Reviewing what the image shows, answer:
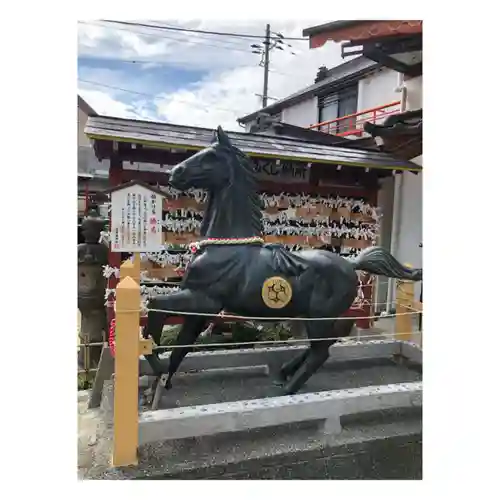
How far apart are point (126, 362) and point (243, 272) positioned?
0.94 meters

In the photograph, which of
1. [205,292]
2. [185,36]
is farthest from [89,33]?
[205,292]

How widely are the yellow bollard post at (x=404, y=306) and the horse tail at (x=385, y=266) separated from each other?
42.2 inches

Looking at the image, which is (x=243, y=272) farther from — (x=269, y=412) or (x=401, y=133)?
(x=401, y=133)

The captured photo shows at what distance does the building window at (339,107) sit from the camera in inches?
336

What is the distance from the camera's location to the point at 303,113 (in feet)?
33.6

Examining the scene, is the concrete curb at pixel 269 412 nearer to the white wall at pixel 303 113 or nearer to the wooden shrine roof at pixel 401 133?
the wooden shrine roof at pixel 401 133

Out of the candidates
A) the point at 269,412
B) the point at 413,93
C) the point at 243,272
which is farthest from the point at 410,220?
the point at 269,412

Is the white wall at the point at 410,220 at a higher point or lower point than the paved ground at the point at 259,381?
higher

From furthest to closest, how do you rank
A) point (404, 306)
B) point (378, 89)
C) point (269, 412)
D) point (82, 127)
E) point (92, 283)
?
1. point (378, 89)
2. point (92, 283)
3. point (404, 306)
4. point (82, 127)
5. point (269, 412)

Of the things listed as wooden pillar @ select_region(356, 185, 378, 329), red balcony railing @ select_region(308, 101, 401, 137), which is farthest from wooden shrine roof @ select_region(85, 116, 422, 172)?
red balcony railing @ select_region(308, 101, 401, 137)

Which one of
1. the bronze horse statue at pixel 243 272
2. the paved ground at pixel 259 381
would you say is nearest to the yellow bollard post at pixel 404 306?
the paved ground at pixel 259 381

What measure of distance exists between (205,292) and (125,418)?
0.89 metres

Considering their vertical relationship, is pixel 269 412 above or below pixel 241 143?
below

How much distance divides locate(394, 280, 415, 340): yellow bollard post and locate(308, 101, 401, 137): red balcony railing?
335 centimetres
